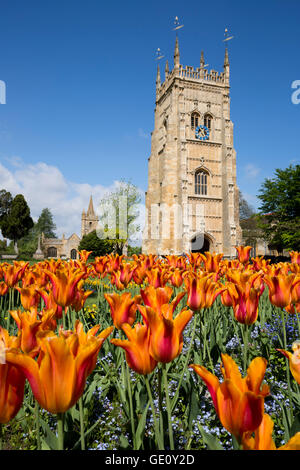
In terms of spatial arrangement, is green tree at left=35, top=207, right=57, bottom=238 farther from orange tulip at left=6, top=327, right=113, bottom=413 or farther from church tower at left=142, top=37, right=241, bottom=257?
orange tulip at left=6, top=327, right=113, bottom=413

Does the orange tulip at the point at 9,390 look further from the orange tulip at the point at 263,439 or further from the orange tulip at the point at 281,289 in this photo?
the orange tulip at the point at 281,289

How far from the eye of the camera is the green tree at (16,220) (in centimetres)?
4516

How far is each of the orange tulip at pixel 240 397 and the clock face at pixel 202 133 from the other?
31.7 meters

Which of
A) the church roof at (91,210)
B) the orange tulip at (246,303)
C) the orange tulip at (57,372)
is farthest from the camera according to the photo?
the church roof at (91,210)

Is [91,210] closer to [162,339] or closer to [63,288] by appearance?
[63,288]

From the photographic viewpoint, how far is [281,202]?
2578cm

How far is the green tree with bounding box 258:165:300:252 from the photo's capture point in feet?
80.1

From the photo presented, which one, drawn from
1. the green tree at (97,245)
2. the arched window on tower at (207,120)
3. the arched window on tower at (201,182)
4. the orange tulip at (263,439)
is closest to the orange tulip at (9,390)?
the orange tulip at (263,439)

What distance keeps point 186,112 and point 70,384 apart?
3205 centimetres

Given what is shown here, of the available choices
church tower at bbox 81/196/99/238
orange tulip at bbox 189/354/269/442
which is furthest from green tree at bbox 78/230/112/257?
orange tulip at bbox 189/354/269/442

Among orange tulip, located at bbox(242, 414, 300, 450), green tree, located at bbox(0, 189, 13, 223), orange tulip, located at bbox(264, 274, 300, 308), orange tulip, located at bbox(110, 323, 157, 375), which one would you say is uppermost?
green tree, located at bbox(0, 189, 13, 223)

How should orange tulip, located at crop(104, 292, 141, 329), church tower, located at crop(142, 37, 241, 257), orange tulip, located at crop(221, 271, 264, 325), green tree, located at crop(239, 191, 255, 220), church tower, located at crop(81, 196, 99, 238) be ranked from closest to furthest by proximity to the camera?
orange tulip, located at crop(104, 292, 141, 329), orange tulip, located at crop(221, 271, 264, 325), church tower, located at crop(142, 37, 241, 257), green tree, located at crop(239, 191, 255, 220), church tower, located at crop(81, 196, 99, 238)

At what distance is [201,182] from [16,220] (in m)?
29.9

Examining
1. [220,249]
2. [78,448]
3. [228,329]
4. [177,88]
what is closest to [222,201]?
[220,249]
